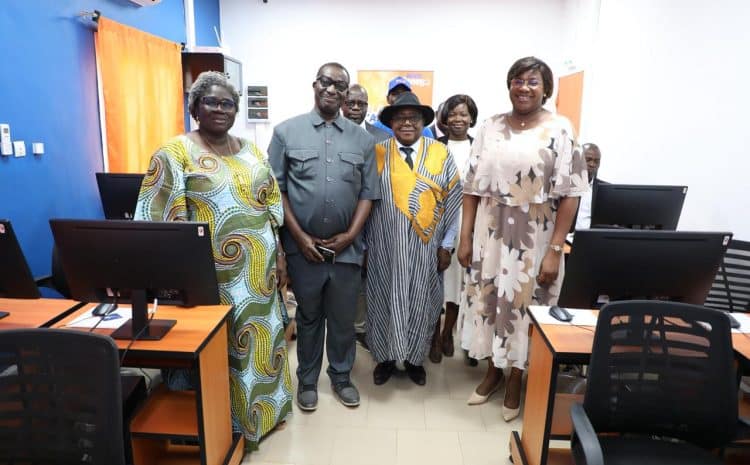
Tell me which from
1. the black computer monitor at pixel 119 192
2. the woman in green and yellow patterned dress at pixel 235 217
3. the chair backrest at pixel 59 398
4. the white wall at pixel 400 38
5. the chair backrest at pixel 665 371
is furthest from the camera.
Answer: the white wall at pixel 400 38

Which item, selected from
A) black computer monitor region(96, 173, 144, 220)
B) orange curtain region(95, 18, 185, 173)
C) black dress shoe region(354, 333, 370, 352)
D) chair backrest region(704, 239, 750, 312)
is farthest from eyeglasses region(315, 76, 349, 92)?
orange curtain region(95, 18, 185, 173)

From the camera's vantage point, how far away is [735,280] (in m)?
2.30

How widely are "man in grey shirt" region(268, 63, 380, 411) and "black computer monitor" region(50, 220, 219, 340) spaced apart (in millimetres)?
682

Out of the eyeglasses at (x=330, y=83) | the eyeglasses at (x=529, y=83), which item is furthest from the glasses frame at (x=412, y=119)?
the eyeglasses at (x=529, y=83)

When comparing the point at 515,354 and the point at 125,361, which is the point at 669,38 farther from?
→ the point at 125,361

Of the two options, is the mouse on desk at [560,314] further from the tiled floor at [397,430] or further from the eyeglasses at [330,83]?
the eyeglasses at [330,83]

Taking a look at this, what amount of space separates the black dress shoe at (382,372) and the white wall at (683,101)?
6.84 feet

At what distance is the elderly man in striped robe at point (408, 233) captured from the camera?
96.7 inches

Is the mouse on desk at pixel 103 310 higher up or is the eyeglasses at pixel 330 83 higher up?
the eyeglasses at pixel 330 83

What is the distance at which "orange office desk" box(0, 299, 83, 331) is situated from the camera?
1713mm

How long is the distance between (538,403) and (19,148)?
2997 mm

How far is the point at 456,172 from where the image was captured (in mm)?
2596

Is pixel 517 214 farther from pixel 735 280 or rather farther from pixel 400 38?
pixel 400 38

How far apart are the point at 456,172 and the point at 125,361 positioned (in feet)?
5.88
